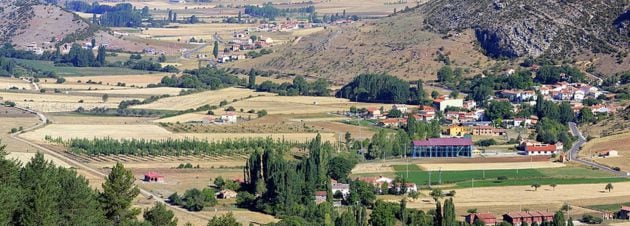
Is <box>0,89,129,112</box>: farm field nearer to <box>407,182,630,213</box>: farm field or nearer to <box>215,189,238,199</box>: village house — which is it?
<box>215,189,238,199</box>: village house

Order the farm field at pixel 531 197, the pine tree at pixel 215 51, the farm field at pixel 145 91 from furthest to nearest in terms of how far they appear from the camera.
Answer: the pine tree at pixel 215 51, the farm field at pixel 145 91, the farm field at pixel 531 197

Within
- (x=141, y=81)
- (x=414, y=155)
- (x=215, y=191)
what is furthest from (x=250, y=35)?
(x=215, y=191)

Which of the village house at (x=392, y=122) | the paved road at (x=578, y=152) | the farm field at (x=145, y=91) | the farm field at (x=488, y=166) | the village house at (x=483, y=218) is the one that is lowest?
the village house at (x=483, y=218)

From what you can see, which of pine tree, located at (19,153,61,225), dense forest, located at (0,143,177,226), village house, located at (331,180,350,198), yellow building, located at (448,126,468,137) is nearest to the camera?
pine tree, located at (19,153,61,225)

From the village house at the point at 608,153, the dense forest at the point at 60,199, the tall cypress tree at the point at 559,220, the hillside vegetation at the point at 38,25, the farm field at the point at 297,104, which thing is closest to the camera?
the dense forest at the point at 60,199

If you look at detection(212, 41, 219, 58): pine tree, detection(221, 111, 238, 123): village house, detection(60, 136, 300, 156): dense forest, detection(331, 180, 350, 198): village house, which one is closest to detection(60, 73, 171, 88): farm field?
detection(212, 41, 219, 58): pine tree

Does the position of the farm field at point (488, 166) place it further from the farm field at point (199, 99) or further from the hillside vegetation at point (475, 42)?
the hillside vegetation at point (475, 42)

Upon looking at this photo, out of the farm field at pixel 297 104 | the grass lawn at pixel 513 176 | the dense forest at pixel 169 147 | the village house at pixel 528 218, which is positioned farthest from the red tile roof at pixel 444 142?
the village house at pixel 528 218
